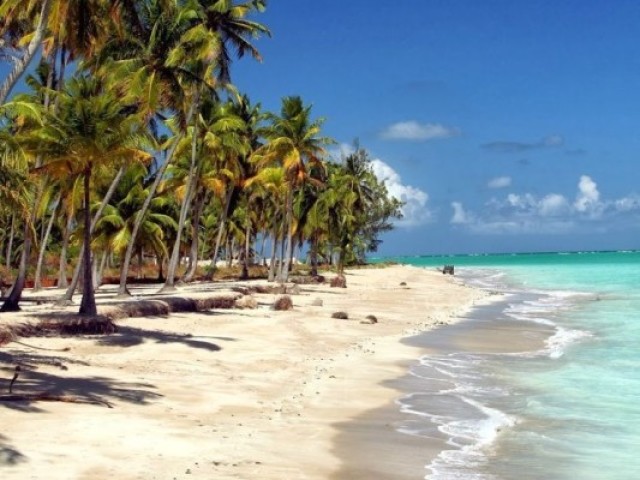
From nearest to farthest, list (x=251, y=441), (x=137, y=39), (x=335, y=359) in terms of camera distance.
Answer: (x=251, y=441), (x=335, y=359), (x=137, y=39)

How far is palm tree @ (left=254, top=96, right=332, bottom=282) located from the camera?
42.1 m

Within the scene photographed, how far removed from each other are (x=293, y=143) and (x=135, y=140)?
24378 millimetres

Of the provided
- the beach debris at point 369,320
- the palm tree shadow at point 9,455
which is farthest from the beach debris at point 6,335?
the beach debris at point 369,320

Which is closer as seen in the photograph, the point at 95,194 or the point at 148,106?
the point at 148,106

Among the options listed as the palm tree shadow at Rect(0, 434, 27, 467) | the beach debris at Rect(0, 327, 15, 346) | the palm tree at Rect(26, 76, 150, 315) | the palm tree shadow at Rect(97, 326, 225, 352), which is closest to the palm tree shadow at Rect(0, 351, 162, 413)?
the palm tree shadow at Rect(0, 434, 27, 467)

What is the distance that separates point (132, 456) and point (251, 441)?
5.91 feet

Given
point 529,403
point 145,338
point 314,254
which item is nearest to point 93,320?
point 145,338

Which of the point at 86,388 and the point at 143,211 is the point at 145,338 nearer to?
the point at 86,388

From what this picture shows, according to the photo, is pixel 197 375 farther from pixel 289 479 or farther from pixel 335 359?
pixel 289 479

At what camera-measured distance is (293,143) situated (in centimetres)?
4275

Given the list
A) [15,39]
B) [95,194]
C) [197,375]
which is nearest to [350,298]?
[95,194]

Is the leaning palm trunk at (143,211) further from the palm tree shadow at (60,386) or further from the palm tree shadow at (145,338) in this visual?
the palm tree shadow at (60,386)

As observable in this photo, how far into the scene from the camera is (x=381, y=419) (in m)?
11.5

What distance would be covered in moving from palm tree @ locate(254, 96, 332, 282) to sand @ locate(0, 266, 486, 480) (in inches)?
784
